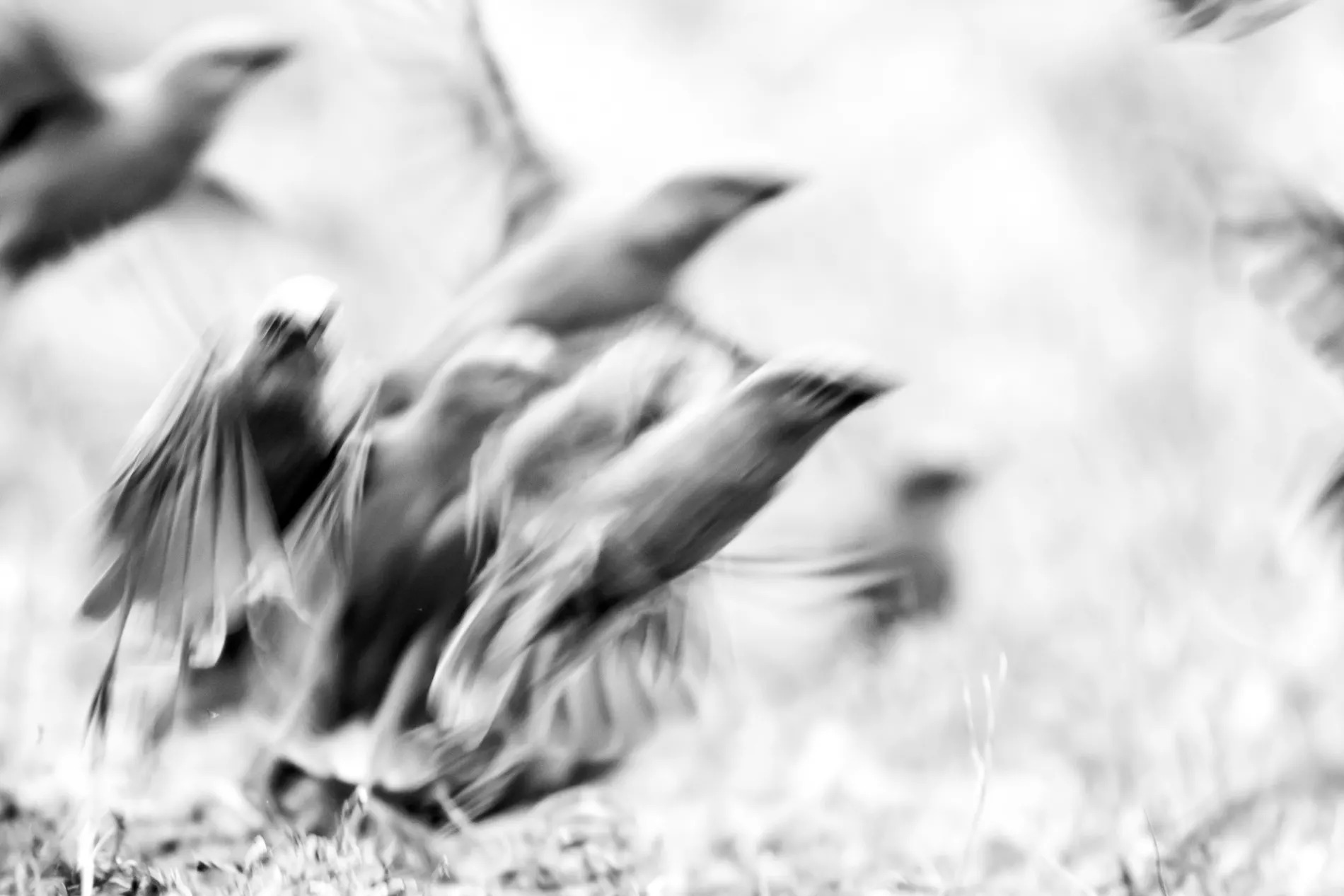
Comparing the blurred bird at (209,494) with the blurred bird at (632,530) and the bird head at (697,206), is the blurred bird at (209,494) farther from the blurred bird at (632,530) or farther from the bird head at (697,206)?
the bird head at (697,206)

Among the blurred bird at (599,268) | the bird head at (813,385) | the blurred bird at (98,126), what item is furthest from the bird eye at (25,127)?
the bird head at (813,385)

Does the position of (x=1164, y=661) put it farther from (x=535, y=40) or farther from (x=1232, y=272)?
(x=535, y=40)

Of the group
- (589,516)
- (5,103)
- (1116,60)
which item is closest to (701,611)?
(589,516)

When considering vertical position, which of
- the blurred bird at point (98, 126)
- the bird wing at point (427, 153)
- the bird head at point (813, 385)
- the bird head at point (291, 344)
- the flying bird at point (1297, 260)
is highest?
the blurred bird at point (98, 126)

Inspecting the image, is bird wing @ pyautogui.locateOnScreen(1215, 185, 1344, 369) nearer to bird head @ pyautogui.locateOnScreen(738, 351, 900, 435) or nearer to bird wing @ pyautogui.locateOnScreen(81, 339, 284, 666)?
bird head @ pyautogui.locateOnScreen(738, 351, 900, 435)

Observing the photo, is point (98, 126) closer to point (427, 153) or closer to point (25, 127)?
point (25, 127)

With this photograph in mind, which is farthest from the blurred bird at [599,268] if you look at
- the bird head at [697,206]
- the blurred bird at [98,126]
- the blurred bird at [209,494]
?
the blurred bird at [98,126]

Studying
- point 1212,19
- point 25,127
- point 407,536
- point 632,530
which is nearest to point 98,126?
point 25,127

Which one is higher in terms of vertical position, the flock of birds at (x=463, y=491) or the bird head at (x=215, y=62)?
the bird head at (x=215, y=62)
